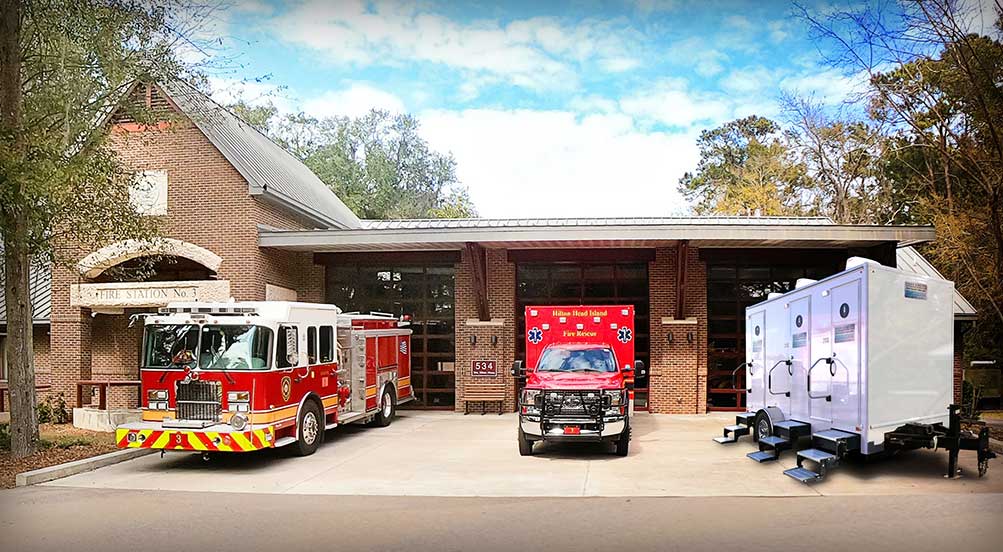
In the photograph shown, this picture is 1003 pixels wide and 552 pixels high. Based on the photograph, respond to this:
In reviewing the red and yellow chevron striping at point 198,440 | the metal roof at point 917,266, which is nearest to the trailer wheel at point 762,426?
the red and yellow chevron striping at point 198,440

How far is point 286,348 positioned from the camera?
14.1 metres

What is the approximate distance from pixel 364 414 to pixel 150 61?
26.4 ft

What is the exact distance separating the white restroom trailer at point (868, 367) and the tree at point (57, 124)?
11717 millimetres

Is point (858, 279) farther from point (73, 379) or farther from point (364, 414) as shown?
point (73, 379)

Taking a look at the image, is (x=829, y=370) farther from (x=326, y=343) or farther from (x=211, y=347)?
(x=211, y=347)

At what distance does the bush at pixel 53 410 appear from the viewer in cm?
2003

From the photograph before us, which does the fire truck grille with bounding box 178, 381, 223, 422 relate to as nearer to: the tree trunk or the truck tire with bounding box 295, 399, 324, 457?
the truck tire with bounding box 295, 399, 324, 457

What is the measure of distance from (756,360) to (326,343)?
837cm

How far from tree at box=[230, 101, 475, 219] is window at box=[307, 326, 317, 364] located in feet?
128

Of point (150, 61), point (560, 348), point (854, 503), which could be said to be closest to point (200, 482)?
point (560, 348)

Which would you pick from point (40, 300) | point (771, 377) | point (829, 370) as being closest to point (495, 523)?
point (829, 370)

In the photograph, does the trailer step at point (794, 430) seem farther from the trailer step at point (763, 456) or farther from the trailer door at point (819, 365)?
the trailer step at point (763, 456)

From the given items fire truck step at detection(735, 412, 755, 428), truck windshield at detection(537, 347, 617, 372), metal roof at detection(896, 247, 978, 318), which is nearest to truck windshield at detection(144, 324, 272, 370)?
truck windshield at detection(537, 347, 617, 372)

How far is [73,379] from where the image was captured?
20.6 m
